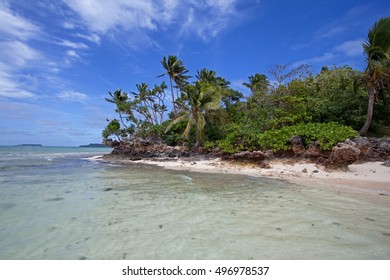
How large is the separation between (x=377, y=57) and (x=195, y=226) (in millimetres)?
18809

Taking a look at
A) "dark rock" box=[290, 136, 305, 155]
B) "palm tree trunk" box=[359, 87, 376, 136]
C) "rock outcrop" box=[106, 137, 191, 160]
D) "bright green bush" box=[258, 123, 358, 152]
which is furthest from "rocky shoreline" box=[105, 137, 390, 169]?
"palm tree trunk" box=[359, 87, 376, 136]

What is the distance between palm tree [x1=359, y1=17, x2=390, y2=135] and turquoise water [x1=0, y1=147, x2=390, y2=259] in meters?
12.2

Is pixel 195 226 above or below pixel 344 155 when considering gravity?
below

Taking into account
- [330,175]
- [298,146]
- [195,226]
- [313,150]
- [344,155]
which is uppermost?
[298,146]

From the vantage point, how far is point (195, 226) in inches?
170

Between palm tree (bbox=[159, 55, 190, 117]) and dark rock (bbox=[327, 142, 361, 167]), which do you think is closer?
dark rock (bbox=[327, 142, 361, 167])

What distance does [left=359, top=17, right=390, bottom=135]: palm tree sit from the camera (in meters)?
15.0

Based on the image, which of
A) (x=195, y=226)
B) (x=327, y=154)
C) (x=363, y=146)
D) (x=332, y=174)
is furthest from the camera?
(x=327, y=154)

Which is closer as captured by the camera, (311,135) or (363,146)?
(363,146)

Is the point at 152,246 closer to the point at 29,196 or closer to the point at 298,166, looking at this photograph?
the point at 29,196

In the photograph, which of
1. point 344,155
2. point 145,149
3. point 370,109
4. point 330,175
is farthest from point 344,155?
point 145,149

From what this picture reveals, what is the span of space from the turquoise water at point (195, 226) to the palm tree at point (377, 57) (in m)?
12.2

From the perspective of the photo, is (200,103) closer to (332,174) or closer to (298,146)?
(298,146)

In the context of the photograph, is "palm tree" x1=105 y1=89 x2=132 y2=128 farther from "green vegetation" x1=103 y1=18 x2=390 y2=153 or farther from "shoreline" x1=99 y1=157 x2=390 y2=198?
"shoreline" x1=99 y1=157 x2=390 y2=198
